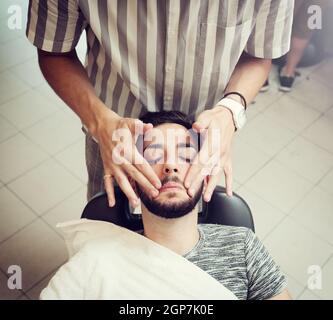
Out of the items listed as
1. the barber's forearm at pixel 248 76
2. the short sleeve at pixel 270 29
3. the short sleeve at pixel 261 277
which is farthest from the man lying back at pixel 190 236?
the short sleeve at pixel 270 29

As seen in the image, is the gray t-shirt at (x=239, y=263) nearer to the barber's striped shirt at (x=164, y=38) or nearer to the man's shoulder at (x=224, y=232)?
the man's shoulder at (x=224, y=232)

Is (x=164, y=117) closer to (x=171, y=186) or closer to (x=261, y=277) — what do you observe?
(x=171, y=186)

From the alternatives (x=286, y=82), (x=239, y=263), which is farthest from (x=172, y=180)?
(x=286, y=82)

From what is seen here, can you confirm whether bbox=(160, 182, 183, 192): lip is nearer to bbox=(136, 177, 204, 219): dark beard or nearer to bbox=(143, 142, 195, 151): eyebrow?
bbox=(136, 177, 204, 219): dark beard

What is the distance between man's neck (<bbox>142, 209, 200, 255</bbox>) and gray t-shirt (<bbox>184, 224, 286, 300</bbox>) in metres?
0.04

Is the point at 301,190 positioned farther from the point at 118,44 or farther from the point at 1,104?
the point at 1,104

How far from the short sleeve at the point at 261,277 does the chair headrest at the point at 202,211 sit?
12cm

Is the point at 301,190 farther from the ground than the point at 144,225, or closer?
closer

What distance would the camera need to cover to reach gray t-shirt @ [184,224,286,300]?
139 cm

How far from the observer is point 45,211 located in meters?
2.43

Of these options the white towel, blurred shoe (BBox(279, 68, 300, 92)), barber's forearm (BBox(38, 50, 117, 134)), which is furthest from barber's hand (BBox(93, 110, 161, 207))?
blurred shoe (BBox(279, 68, 300, 92))

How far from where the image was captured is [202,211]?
1.57 metres
